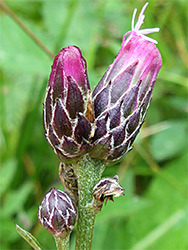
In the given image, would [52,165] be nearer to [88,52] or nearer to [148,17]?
[88,52]

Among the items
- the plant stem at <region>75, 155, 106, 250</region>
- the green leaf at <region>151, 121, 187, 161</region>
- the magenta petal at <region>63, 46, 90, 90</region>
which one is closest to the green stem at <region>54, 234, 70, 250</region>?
the plant stem at <region>75, 155, 106, 250</region>

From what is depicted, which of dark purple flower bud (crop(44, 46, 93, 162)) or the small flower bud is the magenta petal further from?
the small flower bud

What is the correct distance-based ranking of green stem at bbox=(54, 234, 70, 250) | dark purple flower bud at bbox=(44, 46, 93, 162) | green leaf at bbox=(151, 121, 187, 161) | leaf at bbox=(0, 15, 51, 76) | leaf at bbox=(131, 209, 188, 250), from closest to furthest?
dark purple flower bud at bbox=(44, 46, 93, 162) → green stem at bbox=(54, 234, 70, 250) → leaf at bbox=(0, 15, 51, 76) → leaf at bbox=(131, 209, 188, 250) → green leaf at bbox=(151, 121, 187, 161)

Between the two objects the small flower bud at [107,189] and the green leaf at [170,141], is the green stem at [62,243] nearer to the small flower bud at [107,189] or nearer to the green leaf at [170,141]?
the small flower bud at [107,189]

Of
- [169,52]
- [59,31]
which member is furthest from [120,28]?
[59,31]

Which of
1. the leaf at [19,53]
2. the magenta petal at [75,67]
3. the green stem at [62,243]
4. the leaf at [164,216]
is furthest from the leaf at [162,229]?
the magenta petal at [75,67]

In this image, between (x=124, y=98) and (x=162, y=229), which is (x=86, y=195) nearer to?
(x=124, y=98)
